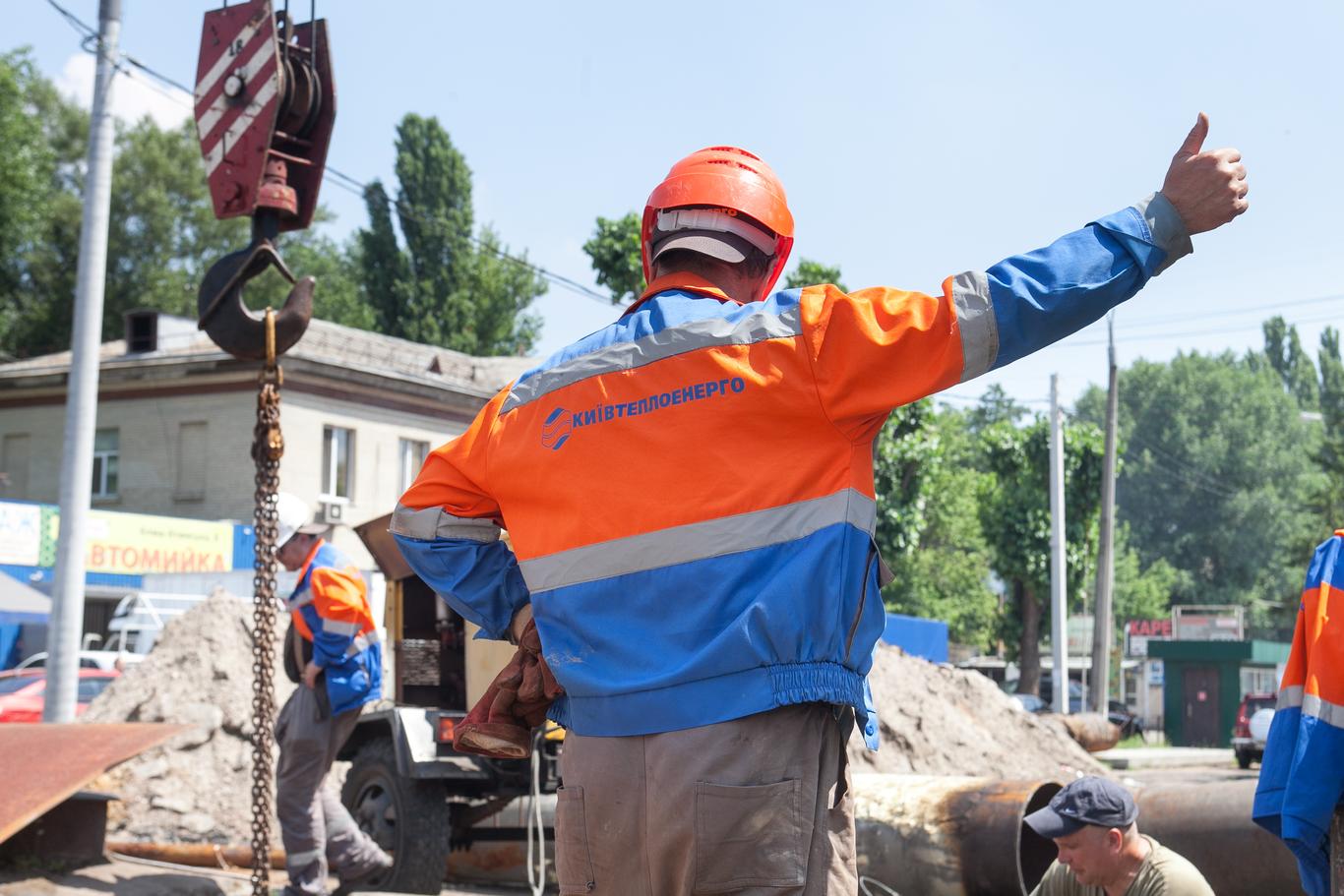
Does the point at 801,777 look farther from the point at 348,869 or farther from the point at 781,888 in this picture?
the point at 348,869

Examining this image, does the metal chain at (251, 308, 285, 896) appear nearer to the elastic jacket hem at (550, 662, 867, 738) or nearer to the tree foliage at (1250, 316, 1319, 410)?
the elastic jacket hem at (550, 662, 867, 738)

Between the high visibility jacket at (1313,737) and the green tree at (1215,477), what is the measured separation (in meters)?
88.3

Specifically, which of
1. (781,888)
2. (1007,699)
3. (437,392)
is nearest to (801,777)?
(781,888)

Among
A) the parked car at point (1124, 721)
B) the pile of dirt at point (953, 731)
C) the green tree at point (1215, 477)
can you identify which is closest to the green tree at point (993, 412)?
the green tree at point (1215, 477)

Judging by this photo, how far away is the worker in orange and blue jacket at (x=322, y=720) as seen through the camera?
27.2 ft

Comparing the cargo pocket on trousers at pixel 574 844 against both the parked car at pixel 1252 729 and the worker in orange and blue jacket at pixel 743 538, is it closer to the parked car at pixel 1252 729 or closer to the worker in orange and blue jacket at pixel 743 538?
the worker in orange and blue jacket at pixel 743 538

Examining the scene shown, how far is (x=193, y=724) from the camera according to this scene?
9719mm

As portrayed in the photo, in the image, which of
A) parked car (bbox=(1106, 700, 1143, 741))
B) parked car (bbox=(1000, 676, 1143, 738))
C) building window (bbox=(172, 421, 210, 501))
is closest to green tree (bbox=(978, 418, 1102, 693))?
parked car (bbox=(1106, 700, 1143, 741))

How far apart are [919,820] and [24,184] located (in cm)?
4673

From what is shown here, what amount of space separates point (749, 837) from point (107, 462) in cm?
3910

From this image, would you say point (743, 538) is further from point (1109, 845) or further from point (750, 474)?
point (1109, 845)

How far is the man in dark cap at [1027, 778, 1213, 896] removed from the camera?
189 inches

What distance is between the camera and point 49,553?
106ft

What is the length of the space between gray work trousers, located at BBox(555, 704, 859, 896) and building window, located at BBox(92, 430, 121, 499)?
126 ft
